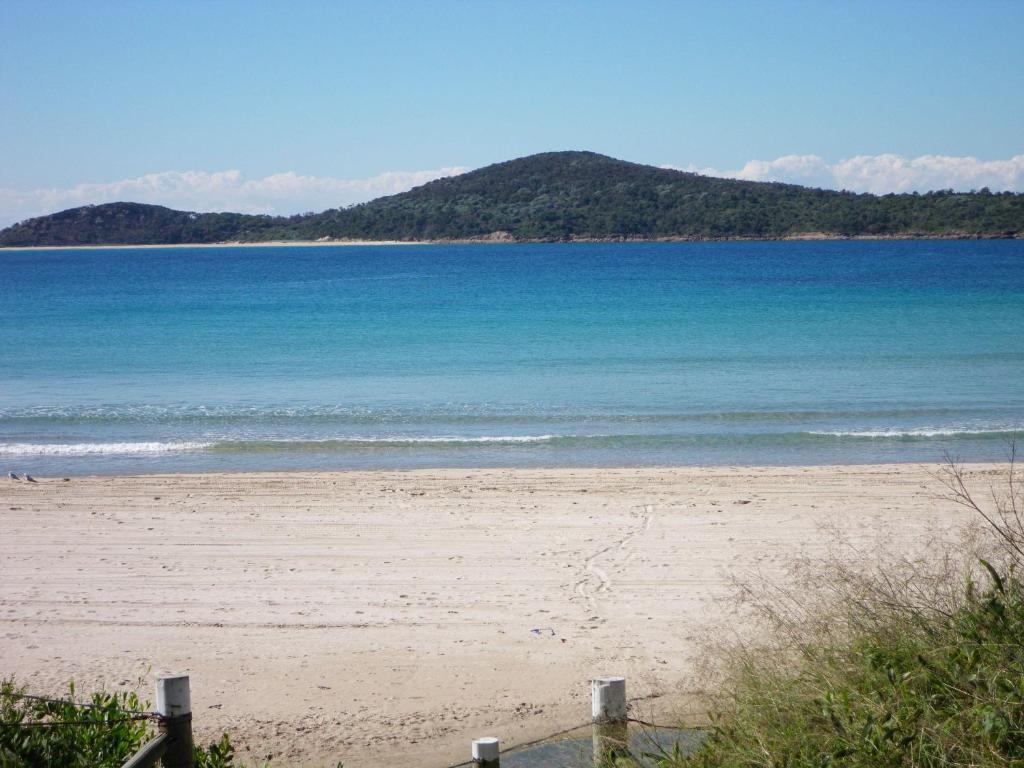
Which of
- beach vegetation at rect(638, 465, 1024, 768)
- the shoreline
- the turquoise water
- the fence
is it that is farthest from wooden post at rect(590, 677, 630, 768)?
the shoreline

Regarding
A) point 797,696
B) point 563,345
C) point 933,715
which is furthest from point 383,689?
point 563,345

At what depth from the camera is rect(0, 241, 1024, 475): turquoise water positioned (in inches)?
637

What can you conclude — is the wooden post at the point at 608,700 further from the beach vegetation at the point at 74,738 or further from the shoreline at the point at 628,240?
the shoreline at the point at 628,240

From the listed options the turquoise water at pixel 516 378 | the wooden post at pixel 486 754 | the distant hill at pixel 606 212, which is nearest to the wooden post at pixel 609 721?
the wooden post at pixel 486 754

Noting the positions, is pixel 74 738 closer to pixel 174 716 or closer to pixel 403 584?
pixel 174 716

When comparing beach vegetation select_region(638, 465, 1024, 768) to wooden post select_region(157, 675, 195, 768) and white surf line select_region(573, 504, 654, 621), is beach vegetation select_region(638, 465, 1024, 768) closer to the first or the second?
wooden post select_region(157, 675, 195, 768)

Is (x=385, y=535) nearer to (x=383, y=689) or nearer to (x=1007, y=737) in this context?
(x=383, y=689)

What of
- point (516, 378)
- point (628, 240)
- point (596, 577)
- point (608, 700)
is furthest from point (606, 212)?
point (608, 700)

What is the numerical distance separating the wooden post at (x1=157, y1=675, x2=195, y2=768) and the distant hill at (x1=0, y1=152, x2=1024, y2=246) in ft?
429

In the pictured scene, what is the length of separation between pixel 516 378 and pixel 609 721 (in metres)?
19.3

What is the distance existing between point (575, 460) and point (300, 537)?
17.9ft

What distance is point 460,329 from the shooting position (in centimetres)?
3700

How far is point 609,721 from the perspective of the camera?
177 inches

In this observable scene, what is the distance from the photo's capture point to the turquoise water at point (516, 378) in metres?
16.2
